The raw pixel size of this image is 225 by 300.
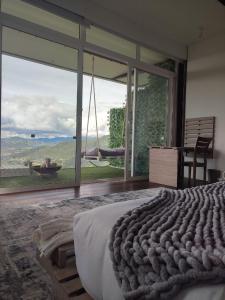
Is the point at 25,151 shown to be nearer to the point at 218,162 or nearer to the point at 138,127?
the point at 138,127

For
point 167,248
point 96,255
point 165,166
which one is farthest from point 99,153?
point 167,248

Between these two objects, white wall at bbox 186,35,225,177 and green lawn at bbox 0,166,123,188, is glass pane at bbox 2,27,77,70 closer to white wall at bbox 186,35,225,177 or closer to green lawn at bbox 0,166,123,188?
green lawn at bbox 0,166,123,188

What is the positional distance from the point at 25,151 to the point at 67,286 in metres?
2.77

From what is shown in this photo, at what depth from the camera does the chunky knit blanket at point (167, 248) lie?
545 mm

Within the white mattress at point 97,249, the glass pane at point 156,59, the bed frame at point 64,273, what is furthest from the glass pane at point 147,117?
the white mattress at point 97,249

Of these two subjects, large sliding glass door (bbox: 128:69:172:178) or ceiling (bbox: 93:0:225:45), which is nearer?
ceiling (bbox: 93:0:225:45)

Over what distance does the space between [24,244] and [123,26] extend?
4.01 m

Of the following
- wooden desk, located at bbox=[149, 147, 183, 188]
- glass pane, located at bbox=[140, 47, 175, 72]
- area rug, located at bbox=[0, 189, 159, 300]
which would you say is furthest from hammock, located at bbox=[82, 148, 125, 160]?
area rug, located at bbox=[0, 189, 159, 300]

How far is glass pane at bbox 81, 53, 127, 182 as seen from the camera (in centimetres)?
577

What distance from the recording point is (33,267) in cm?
137

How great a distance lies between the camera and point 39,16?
3.52m

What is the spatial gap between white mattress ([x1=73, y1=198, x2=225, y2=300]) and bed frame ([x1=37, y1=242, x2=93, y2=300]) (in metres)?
0.17

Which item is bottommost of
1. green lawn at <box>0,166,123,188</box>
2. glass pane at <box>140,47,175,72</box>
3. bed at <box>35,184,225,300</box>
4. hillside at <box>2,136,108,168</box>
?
green lawn at <box>0,166,123,188</box>

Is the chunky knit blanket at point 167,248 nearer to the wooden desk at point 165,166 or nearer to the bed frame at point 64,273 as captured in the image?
the bed frame at point 64,273
